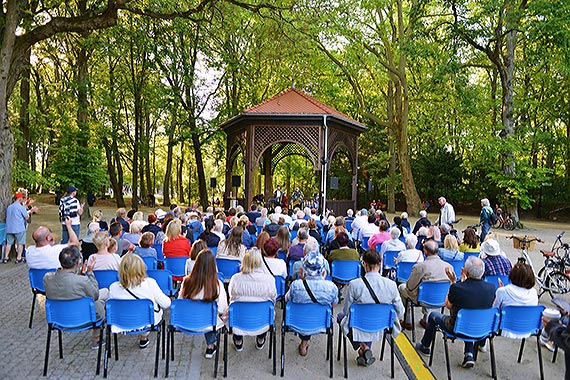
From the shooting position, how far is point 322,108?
54.9ft

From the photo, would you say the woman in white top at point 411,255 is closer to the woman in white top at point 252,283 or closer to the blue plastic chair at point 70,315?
the woman in white top at point 252,283

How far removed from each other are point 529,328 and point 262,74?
22643 millimetres

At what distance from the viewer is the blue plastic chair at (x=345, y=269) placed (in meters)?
6.32

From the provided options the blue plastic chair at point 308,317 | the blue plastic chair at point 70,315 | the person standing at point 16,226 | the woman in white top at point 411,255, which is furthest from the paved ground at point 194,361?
the person standing at point 16,226

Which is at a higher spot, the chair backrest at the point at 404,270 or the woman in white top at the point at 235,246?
the woman in white top at the point at 235,246

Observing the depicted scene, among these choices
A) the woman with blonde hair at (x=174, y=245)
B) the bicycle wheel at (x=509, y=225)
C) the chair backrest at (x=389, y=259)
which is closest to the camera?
the woman with blonde hair at (x=174, y=245)

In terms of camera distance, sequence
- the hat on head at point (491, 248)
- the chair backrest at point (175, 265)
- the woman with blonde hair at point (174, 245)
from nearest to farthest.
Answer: the hat on head at point (491, 248) < the chair backrest at point (175, 265) < the woman with blonde hair at point (174, 245)

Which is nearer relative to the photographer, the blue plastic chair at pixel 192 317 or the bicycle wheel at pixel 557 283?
the blue plastic chair at pixel 192 317

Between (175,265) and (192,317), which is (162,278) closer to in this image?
(175,265)

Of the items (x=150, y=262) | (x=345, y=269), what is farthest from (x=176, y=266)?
(x=345, y=269)

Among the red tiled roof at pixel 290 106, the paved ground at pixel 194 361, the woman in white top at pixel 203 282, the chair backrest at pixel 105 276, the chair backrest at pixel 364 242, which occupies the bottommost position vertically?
the paved ground at pixel 194 361

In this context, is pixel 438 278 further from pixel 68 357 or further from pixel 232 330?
pixel 68 357

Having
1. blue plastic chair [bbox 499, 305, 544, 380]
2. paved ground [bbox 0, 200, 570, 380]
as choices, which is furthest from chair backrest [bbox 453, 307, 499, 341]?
paved ground [bbox 0, 200, 570, 380]

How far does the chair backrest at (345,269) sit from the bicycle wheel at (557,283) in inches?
130
